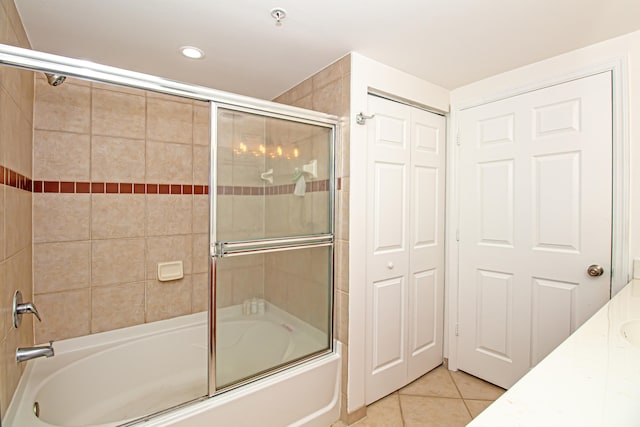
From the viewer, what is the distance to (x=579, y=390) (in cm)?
68

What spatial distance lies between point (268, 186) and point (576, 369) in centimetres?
144

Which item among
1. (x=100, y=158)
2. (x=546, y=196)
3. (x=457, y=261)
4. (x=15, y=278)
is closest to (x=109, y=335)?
(x=15, y=278)

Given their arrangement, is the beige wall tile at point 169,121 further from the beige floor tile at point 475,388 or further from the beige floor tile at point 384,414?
the beige floor tile at point 475,388

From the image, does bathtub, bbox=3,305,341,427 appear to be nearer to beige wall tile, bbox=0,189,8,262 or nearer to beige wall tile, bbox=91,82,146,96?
beige wall tile, bbox=0,189,8,262

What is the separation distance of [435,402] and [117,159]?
8.78ft

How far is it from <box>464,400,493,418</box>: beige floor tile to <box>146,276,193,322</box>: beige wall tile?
2072mm

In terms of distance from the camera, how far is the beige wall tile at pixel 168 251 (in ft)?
7.22

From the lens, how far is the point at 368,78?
1861mm

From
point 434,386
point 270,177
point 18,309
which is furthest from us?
point 434,386

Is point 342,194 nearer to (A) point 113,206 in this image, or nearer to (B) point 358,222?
(B) point 358,222

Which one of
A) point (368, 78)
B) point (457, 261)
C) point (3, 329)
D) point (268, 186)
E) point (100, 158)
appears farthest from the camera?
point (457, 261)

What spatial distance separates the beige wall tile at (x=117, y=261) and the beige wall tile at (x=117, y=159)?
1.43 ft

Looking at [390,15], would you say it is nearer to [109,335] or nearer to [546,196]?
[546,196]

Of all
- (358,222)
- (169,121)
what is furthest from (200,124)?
(358,222)
